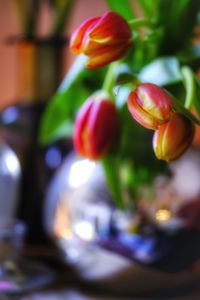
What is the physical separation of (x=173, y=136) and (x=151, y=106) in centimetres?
2

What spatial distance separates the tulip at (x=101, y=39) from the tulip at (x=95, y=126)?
89mm

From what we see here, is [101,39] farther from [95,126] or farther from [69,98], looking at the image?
[69,98]

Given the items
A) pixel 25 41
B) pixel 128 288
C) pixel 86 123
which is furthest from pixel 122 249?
pixel 25 41

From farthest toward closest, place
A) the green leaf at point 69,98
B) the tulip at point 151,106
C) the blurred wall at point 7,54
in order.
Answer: the blurred wall at point 7,54 → the green leaf at point 69,98 → the tulip at point 151,106

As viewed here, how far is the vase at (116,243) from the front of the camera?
544 mm

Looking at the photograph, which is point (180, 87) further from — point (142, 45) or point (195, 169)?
point (195, 169)

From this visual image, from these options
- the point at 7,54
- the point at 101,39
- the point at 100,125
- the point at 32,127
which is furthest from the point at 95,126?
the point at 7,54

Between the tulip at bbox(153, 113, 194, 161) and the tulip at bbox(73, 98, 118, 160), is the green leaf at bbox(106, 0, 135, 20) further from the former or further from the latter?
the tulip at bbox(153, 113, 194, 161)

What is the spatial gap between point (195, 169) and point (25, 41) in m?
0.30

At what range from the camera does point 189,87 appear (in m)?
0.39

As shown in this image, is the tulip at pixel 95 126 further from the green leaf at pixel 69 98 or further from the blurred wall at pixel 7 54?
the blurred wall at pixel 7 54

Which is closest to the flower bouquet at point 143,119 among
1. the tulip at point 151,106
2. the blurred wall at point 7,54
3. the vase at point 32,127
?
the tulip at point 151,106

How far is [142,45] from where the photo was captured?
0.49 m

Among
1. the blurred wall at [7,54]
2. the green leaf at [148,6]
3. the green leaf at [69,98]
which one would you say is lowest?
the green leaf at [69,98]
